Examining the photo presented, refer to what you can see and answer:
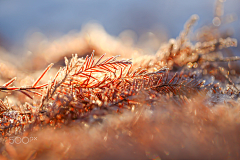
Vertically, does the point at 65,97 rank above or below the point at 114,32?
below

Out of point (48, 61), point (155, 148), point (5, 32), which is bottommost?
point (155, 148)

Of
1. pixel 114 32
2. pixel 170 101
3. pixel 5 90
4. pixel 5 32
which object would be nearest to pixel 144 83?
pixel 170 101

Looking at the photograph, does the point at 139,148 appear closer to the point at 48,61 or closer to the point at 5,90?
the point at 5,90

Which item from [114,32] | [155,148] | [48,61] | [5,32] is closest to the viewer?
[155,148]

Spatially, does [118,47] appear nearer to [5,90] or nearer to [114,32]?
[5,90]

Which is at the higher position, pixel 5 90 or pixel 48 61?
pixel 48 61

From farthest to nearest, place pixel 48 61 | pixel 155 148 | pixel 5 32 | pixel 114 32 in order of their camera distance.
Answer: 1. pixel 114 32
2. pixel 5 32
3. pixel 48 61
4. pixel 155 148

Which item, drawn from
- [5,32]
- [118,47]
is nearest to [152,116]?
[118,47]

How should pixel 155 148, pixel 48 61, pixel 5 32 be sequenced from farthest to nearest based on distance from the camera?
pixel 5 32, pixel 48 61, pixel 155 148

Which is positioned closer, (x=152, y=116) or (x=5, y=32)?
(x=152, y=116)
